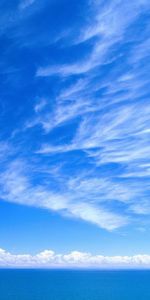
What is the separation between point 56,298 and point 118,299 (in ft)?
75.3

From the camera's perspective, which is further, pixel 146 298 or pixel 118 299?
pixel 146 298

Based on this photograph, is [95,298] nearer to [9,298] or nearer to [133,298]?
[133,298]

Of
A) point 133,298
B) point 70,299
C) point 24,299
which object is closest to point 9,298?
point 24,299

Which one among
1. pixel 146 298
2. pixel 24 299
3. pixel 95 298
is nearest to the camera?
pixel 24 299

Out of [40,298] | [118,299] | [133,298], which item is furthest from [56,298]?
[133,298]

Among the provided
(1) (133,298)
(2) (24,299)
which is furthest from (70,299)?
(1) (133,298)

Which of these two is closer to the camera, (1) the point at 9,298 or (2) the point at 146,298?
(1) the point at 9,298

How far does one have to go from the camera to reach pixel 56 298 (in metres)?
105

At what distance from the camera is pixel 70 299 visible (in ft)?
333

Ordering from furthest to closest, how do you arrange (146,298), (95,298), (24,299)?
(146,298) < (95,298) < (24,299)

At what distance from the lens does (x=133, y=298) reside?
369ft

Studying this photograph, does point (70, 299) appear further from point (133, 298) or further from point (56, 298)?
point (133, 298)

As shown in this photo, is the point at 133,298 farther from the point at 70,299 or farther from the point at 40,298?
the point at 40,298

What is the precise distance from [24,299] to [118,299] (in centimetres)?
3459
